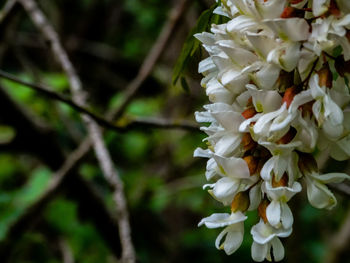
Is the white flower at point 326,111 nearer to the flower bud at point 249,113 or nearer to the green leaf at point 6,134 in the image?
the flower bud at point 249,113

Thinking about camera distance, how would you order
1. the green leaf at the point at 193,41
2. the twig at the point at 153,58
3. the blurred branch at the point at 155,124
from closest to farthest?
1. the green leaf at the point at 193,41
2. the blurred branch at the point at 155,124
3. the twig at the point at 153,58

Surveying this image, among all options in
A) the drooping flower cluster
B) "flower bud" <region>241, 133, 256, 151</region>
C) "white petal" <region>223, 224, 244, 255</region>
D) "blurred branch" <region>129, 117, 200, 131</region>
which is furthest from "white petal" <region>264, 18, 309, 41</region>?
"blurred branch" <region>129, 117, 200, 131</region>

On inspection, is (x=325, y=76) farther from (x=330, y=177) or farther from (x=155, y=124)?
(x=155, y=124)

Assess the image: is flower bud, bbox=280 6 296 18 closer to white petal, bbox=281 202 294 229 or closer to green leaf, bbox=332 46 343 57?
green leaf, bbox=332 46 343 57

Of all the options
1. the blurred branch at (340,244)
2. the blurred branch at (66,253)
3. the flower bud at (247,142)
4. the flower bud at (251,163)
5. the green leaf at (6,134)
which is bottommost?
the blurred branch at (340,244)

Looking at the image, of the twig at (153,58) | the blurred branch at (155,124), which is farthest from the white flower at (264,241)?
the twig at (153,58)
